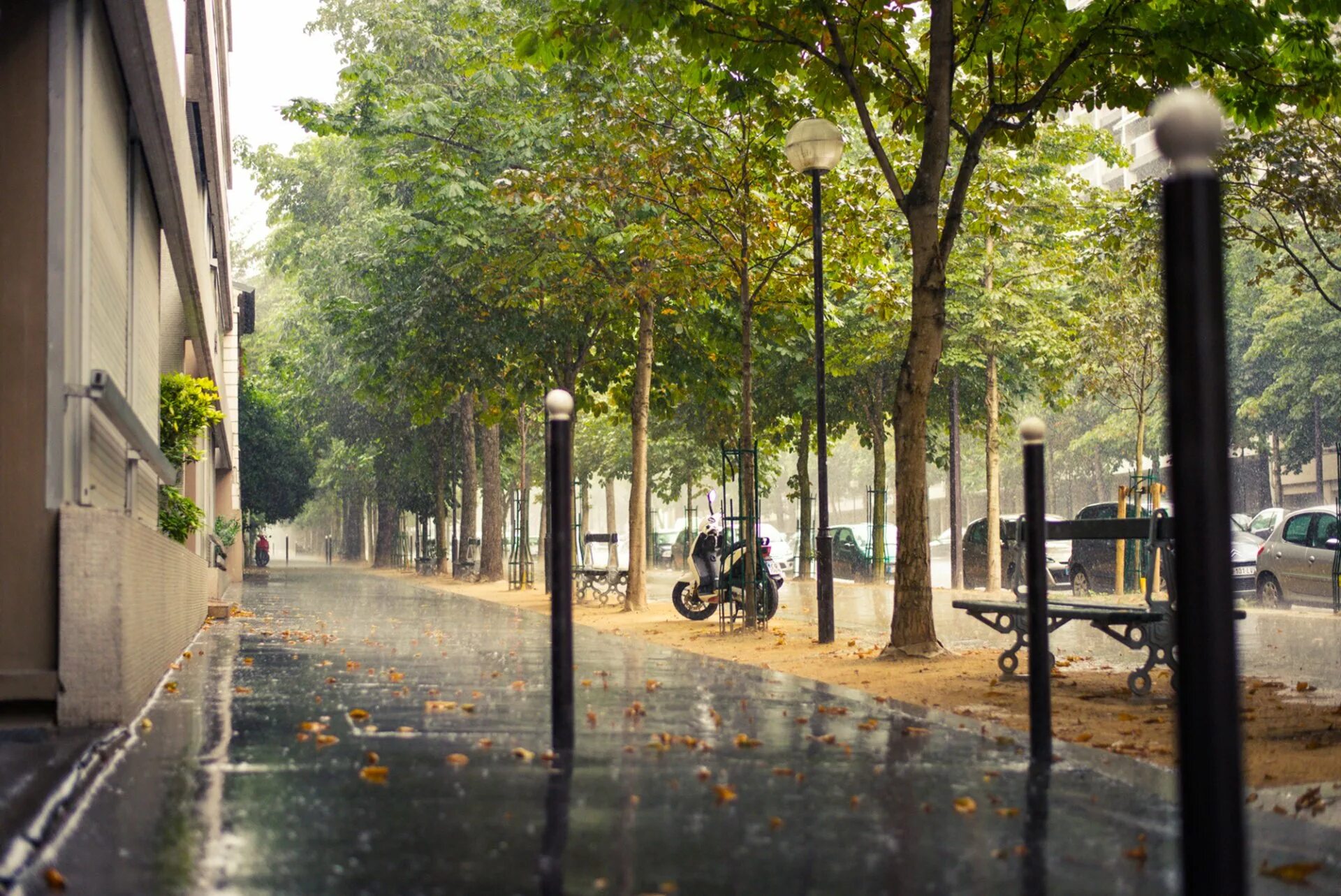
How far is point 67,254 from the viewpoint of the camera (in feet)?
21.4

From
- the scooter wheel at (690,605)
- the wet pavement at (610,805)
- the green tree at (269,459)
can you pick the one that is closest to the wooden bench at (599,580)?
the scooter wheel at (690,605)

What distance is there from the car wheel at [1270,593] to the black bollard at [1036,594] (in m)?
17.4

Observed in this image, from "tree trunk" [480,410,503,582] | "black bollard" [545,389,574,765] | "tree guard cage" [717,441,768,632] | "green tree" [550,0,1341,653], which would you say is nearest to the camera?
"black bollard" [545,389,574,765]

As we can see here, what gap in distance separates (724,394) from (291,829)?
21.1 metres

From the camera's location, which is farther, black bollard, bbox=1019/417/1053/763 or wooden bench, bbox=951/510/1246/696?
wooden bench, bbox=951/510/1246/696

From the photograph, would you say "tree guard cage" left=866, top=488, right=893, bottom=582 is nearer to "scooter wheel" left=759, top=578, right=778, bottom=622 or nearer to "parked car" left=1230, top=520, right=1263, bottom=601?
"parked car" left=1230, top=520, right=1263, bottom=601

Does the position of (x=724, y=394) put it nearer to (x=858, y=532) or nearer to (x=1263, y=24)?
(x=1263, y=24)

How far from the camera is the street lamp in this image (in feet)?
45.4

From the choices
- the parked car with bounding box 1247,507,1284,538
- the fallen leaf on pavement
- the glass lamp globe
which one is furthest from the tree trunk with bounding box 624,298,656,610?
the fallen leaf on pavement

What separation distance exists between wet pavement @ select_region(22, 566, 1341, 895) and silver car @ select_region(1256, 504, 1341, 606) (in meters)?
14.7

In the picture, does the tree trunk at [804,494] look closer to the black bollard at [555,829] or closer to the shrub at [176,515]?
the shrub at [176,515]

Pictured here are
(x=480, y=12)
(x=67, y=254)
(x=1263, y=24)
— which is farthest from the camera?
(x=480, y=12)

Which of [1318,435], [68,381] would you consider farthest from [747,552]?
[1318,435]

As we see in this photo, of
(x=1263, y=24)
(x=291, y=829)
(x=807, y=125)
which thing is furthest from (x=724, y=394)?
(x=291, y=829)
